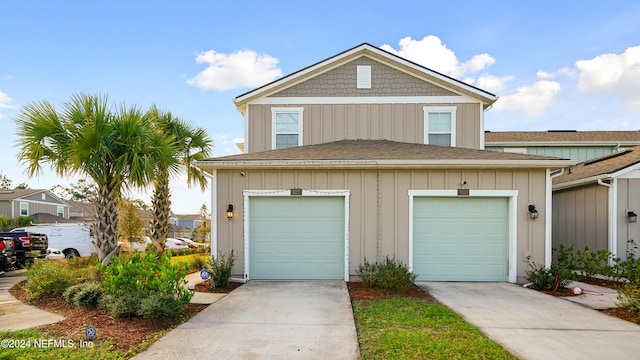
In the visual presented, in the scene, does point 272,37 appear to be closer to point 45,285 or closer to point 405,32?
point 405,32

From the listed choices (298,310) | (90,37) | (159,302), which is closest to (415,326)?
(298,310)

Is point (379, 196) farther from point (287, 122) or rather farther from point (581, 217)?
point (581, 217)

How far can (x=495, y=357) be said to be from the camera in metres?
3.68

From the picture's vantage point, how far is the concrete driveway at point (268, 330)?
381 centimetres

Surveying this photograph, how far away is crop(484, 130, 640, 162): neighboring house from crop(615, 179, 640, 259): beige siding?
7.29 metres

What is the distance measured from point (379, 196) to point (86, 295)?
19.9 ft

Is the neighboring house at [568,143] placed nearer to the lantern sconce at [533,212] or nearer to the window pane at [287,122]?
the lantern sconce at [533,212]

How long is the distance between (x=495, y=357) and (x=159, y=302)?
4539 millimetres

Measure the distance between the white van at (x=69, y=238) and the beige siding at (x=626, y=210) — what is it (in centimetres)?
1778

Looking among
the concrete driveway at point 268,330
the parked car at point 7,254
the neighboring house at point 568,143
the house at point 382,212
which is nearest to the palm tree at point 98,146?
the house at point 382,212

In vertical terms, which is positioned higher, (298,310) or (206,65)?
(206,65)

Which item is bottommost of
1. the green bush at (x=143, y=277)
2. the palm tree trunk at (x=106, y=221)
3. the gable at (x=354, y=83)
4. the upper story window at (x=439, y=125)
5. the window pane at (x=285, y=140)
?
the green bush at (x=143, y=277)

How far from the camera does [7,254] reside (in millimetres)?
9977

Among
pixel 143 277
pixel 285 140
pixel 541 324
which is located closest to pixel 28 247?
pixel 143 277
